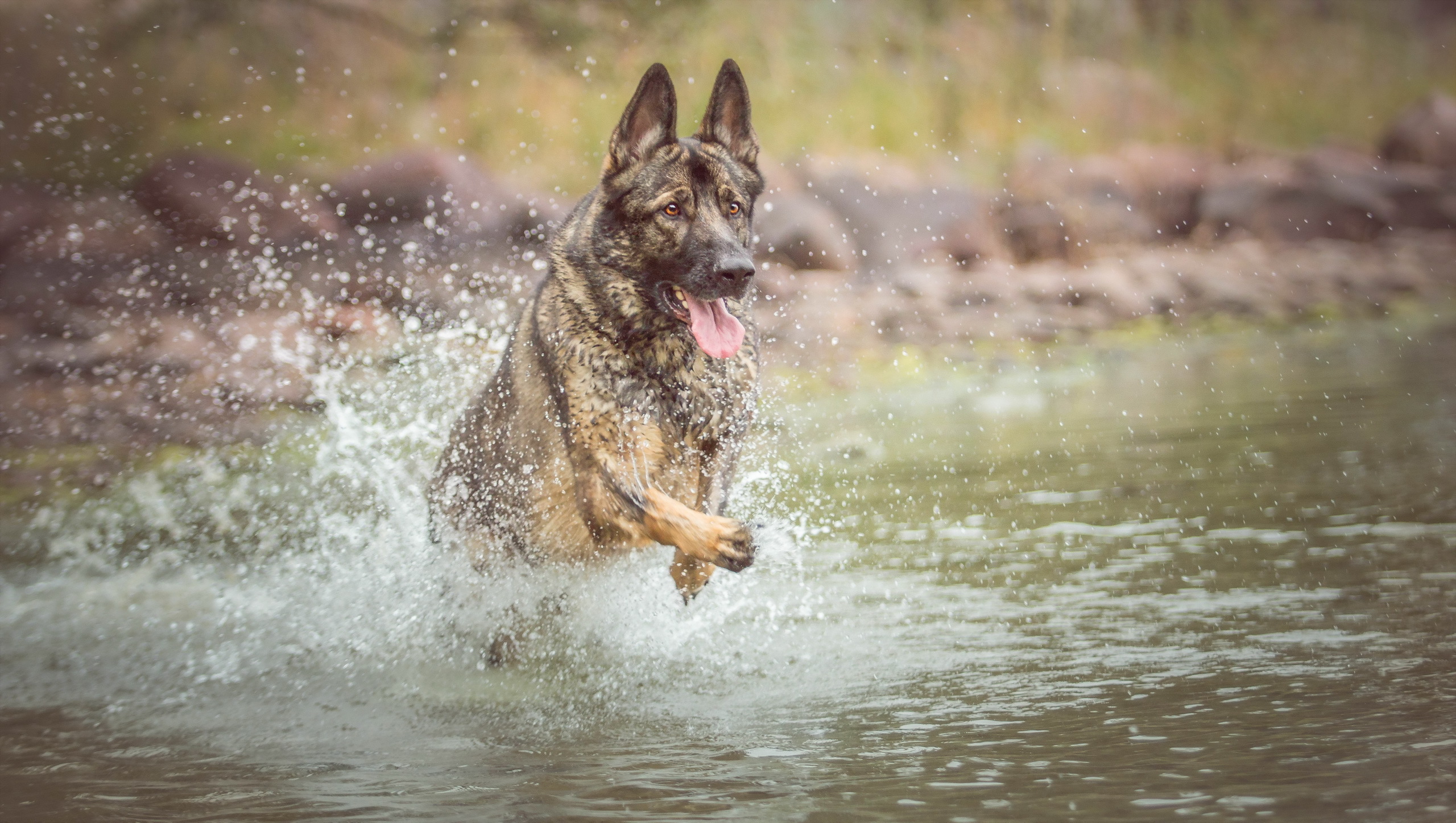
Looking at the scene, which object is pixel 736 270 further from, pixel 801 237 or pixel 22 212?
pixel 22 212

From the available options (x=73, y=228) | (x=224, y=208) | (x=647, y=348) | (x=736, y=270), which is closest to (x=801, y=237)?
(x=224, y=208)

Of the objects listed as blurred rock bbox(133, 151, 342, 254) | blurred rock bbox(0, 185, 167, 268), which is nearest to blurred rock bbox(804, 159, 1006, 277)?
blurred rock bbox(133, 151, 342, 254)

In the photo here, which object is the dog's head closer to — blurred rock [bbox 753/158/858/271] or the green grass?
blurred rock [bbox 753/158/858/271]

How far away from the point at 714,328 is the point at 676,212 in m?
0.41

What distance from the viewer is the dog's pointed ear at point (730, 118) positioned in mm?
4492

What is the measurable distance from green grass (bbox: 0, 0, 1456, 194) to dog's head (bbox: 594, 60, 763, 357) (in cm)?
1221

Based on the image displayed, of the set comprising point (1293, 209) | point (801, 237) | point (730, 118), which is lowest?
point (730, 118)

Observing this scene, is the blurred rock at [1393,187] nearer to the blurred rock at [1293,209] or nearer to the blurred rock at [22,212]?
the blurred rock at [1293,209]

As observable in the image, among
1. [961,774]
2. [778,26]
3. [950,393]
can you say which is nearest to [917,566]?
[961,774]

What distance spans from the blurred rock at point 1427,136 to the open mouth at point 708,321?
17350 mm

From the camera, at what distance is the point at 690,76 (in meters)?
18.8

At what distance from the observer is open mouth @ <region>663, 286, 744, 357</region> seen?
4.14m

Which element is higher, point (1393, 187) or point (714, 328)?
point (1393, 187)

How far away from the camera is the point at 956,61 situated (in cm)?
2167
